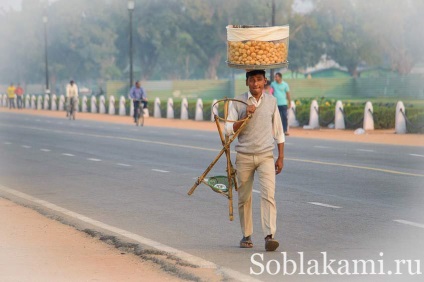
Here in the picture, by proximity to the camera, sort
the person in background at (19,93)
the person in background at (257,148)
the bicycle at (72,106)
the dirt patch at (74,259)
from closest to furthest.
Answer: the dirt patch at (74,259) < the person in background at (257,148) < the bicycle at (72,106) < the person in background at (19,93)

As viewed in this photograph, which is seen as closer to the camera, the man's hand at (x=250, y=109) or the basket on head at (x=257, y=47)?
the basket on head at (x=257, y=47)

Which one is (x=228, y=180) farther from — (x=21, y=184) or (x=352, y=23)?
(x=352, y=23)

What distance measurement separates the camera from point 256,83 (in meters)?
10.4

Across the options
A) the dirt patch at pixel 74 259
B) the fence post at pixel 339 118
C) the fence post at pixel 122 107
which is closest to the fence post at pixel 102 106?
the fence post at pixel 122 107

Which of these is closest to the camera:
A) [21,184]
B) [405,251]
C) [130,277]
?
[130,277]

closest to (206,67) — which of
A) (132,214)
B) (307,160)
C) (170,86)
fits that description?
(170,86)

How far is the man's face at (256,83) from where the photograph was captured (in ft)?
34.1

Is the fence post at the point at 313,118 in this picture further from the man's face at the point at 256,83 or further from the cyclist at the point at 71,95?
the man's face at the point at 256,83

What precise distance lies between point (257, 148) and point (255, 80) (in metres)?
0.66

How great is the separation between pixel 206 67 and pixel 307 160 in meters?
102

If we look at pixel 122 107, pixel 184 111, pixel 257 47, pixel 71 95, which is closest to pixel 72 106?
pixel 71 95

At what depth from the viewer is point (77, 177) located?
19.5 meters

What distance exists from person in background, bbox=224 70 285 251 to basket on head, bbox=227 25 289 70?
0.20 meters

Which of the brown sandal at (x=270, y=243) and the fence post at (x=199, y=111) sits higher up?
the brown sandal at (x=270, y=243)
